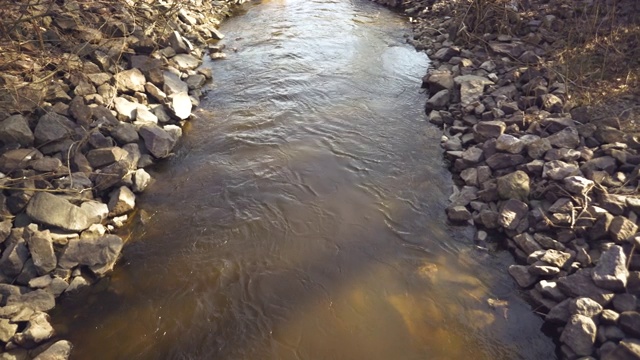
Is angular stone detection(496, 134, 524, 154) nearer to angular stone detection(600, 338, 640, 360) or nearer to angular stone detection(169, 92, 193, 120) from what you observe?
angular stone detection(600, 338, 640, 360)

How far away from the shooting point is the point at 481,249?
4469 mm

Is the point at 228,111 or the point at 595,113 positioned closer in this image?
the point at 595,113

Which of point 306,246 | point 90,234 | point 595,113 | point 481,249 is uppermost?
point 595,113

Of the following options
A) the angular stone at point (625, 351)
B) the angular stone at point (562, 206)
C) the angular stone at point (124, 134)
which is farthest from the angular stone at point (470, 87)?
the angular stone at point (124, 134)

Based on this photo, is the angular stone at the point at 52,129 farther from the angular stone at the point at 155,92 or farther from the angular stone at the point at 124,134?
the angular stone at the point at 155,92

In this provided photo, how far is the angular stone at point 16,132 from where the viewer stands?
4891 mm

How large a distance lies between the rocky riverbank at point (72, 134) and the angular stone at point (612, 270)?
468cm

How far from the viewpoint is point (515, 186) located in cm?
470

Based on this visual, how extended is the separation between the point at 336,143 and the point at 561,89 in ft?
11.4

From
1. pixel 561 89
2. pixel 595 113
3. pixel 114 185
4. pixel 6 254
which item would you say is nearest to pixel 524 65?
pixel 561 89

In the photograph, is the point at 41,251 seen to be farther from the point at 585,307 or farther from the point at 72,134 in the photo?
the point at 585,307

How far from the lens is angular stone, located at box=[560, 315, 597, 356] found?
328cm

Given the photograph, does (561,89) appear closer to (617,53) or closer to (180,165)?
(617,53)

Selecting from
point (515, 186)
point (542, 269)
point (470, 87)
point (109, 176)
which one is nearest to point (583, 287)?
point (542, 269)
